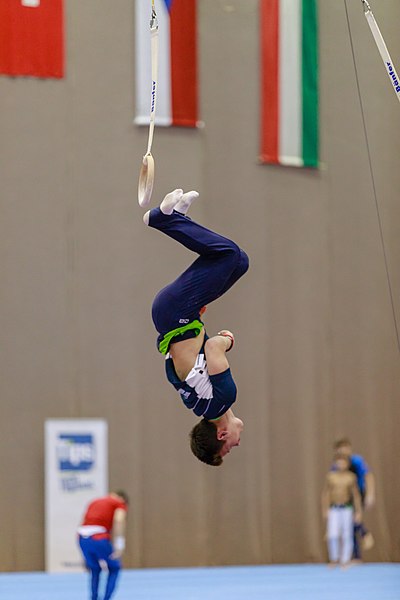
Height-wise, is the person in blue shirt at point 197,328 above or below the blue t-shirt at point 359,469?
above

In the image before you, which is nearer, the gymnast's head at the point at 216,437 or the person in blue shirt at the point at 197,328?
the person in blue shirt at the point at 197,328

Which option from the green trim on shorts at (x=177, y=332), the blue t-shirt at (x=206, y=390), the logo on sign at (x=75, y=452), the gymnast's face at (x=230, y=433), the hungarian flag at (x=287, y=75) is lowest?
the logo on sign at (x=75, y=452)

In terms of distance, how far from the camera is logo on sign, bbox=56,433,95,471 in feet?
35.2

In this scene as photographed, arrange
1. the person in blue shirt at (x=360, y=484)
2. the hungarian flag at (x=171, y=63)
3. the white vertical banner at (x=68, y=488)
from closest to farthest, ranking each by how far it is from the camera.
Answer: the white vertical banner at (x=68, y=488), the person in blue shirt at (x=360, y=484), the hungarian flag at (x=171, y=63)

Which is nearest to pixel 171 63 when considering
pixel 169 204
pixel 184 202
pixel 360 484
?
pixel 360 484

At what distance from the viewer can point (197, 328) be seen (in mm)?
→ 5402

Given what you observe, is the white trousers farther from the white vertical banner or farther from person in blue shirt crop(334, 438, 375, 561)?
the white vertical banner

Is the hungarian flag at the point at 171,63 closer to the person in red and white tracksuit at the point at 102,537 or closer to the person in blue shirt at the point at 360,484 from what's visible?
the person in blue shirt at the point at 360,484

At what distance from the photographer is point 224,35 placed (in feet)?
38.9

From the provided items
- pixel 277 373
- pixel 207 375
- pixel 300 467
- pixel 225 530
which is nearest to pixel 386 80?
pixel 277 373

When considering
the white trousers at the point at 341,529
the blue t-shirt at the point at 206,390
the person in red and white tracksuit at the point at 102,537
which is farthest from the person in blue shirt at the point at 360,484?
the blue t-shirt at the point at 206,390

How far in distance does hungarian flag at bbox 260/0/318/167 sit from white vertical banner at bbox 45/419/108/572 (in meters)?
3.93

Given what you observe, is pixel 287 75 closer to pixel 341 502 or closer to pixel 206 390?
pixel 341 502

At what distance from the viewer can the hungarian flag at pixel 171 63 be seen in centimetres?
1134
